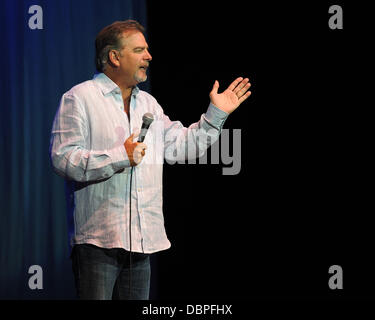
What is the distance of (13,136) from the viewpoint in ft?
10.2

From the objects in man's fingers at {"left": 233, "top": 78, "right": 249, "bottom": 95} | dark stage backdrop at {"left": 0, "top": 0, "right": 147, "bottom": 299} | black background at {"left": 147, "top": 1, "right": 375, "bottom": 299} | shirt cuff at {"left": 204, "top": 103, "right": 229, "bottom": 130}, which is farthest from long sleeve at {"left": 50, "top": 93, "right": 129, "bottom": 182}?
black background at {"left": 147, "top": 1, "right": 375, "bottom": 299}

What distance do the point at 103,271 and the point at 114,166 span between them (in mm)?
385

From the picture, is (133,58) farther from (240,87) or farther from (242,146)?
(242,146)

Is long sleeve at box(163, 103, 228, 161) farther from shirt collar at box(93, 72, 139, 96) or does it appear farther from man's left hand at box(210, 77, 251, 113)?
shirt collar at box(93, 72, 139, 96)

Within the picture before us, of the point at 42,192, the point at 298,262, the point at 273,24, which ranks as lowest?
the point at 298,262

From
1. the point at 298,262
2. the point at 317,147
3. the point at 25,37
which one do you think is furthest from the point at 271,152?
the point at 25,37

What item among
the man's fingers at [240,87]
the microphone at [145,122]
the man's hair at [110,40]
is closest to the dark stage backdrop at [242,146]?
the man's fingers at [240,87]

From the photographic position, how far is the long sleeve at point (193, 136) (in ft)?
7.58

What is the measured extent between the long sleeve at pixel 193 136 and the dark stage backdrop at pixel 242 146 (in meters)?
0.96

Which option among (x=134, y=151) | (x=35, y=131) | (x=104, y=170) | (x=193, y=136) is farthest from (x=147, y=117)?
(x=35, y=131)

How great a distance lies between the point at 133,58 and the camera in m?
2.22

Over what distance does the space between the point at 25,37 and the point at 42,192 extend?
0.88 metres

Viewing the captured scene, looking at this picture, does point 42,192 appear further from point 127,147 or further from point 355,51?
point 355,51

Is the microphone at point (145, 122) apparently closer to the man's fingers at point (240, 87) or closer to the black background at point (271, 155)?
the man's fingers at point (240, 87)
